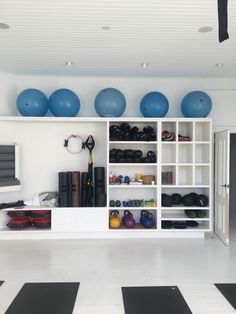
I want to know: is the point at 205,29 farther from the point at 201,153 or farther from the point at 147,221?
the point at 147,221

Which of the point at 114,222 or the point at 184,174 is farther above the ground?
the point at 184,174

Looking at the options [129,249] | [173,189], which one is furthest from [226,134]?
[129,249]

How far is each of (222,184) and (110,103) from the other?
8.86 feet

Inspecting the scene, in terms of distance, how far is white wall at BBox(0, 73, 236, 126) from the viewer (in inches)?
236

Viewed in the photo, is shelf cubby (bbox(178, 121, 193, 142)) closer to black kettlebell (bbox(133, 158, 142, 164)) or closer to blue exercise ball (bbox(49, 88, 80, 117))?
black kettlebell (bbox(133, 158, 142, 164))

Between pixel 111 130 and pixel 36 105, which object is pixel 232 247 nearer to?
pixel 111 130

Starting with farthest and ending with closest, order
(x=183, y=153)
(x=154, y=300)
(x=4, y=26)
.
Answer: (x=183, y=153) < (x=4, y=26) < (x=154, y=300)

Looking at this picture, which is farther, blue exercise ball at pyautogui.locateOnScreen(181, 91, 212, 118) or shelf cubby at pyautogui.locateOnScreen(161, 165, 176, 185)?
shelf cubby at pyautogui.locateOnScreen(161, 165, 176, 185)

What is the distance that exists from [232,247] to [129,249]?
1.89 m

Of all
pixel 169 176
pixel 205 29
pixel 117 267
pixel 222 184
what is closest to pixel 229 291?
pixel 117 267

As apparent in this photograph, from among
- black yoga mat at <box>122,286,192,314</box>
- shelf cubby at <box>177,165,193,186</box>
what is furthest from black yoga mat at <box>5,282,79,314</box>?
shelf cubby at <box>177,165,193,186</box>

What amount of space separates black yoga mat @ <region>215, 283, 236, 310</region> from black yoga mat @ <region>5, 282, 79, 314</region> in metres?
1.75

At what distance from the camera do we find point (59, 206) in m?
5.55

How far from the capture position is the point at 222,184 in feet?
18.2
